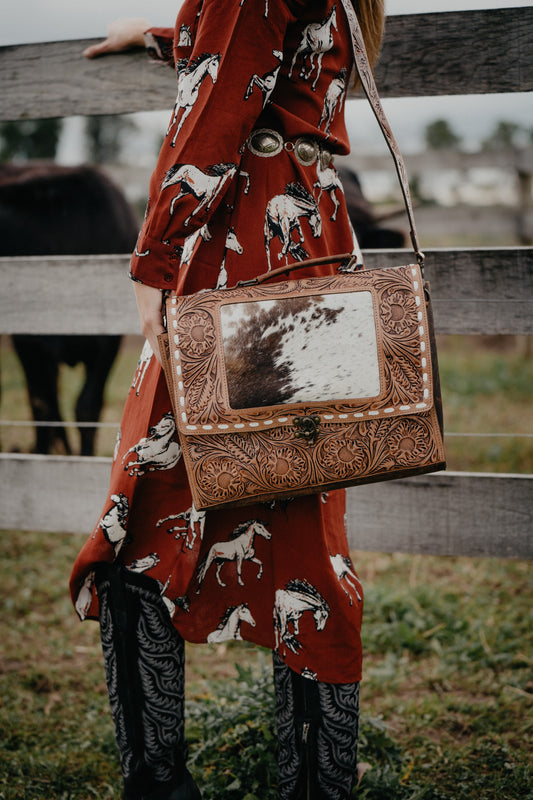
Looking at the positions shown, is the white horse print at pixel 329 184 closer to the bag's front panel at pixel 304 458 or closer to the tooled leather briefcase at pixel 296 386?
the tooled leather briefcase at pixel 296 386

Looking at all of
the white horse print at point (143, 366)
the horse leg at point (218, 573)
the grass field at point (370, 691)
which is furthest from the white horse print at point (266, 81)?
the grass field at point (370, 691)

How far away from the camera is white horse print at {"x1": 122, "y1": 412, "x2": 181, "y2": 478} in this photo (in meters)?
1.13

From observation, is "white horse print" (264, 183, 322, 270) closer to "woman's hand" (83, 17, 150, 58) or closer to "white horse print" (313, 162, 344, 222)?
"white horse print" (313, 162, 344, 222)

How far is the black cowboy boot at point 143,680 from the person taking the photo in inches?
47.4

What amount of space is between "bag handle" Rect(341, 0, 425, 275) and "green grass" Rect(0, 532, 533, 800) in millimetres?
1176

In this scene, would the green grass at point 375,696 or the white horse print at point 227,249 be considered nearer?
the white horse print at point 227,249

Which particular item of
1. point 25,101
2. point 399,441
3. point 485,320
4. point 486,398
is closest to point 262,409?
point 399,441

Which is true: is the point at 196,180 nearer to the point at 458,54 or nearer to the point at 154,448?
the point at 154,448

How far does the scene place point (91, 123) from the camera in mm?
14875

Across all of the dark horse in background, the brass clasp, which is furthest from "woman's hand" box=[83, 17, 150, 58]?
the dark horse in background

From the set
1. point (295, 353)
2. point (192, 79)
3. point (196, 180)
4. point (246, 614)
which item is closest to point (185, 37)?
point (192, 79)

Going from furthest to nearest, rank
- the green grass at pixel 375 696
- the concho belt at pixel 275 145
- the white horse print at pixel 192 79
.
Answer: the green grass at pixel 375 696, the concho belt at pixel 275 145, the white horse print at pixel 192 79

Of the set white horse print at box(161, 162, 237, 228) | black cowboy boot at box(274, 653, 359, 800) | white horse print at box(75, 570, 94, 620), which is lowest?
black cowboy boot at box(274, 653, 359, 800)

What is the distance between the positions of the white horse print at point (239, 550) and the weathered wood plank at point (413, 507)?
2.11ft
